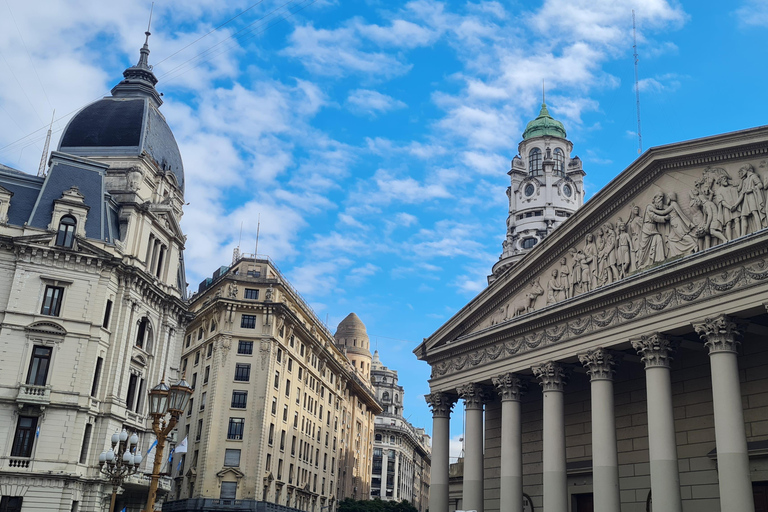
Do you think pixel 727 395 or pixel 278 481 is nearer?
pixel 727 395

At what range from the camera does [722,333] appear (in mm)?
25812

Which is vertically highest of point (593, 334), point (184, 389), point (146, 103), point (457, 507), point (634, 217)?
point (146, 103)

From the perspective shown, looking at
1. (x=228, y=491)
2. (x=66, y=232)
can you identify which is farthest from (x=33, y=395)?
(x=228, y=491)

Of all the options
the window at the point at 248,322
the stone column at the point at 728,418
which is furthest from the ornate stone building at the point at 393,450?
the stone column at the point at 728,418

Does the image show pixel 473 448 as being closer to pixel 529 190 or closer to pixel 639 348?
pixel 639 348

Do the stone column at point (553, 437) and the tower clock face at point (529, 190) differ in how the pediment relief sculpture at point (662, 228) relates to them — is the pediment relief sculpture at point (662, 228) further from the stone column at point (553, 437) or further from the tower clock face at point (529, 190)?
the tower clock face at point (529, 190)

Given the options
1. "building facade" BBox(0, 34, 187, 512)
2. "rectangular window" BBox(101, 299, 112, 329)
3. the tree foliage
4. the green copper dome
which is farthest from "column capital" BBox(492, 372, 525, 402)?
the green copper dome

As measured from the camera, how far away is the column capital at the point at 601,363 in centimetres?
3036

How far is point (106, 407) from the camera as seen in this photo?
1741 inches

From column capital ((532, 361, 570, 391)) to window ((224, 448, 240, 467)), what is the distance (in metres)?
39.5

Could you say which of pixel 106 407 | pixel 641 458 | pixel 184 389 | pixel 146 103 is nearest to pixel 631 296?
pixel 641 458

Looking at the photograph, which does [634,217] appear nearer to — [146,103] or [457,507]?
[457,507]

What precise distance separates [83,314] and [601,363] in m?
30.0

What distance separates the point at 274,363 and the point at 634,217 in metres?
44.8
